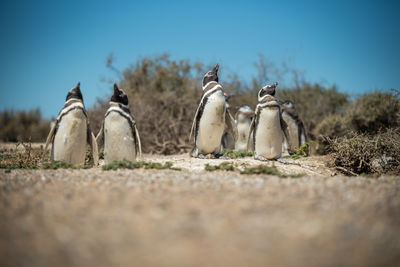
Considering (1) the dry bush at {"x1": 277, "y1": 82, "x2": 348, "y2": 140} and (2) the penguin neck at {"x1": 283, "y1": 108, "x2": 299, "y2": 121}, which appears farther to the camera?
(1) the dry bush at {"x1": 277, "y1": 82, "x2": 348, "y2": 140}

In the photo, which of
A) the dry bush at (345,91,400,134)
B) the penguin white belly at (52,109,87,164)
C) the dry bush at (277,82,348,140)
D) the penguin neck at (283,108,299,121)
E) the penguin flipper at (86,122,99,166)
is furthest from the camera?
the dry bush at (277,82,348,140)

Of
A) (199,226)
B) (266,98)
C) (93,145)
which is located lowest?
(199,226)

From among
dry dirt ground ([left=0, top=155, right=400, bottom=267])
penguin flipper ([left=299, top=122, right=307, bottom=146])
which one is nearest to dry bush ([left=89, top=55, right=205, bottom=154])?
penguin flipper ([left=299, top=122, right=307, bottom=146])

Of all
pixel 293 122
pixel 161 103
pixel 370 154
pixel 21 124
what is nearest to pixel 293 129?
pixel 293 122

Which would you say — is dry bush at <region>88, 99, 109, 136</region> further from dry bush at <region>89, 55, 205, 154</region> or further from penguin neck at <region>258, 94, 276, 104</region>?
penguin neck at <region>258, 94, 276, 104</region>

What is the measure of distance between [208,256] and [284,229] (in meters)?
0.63

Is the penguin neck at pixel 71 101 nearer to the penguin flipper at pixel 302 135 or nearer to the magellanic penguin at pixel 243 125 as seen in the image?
the magellanic penguin at pixel 243 125

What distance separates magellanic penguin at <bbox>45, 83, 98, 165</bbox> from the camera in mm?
5832

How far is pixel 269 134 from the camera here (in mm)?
7230

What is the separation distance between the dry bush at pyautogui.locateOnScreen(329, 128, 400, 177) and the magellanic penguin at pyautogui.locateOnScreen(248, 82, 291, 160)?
1350 mm

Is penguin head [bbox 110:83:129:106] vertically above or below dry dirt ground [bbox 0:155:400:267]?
above

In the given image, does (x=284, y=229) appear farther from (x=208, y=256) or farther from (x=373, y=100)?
(x=373, y=100)

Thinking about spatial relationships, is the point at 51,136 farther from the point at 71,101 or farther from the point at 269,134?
the point at 269,134

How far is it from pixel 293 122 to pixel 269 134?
14.4 ft
